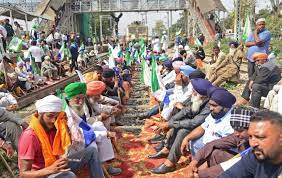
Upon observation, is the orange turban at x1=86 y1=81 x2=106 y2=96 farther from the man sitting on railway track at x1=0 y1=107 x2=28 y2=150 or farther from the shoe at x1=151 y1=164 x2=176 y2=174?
the shoe at x1=151 y1=164 x2=176 y2=174

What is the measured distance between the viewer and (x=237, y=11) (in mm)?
23750

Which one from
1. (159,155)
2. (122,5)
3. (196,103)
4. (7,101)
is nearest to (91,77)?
(7,101)

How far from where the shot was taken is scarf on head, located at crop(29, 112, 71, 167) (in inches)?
125

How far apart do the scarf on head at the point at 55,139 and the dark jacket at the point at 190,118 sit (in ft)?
5.41

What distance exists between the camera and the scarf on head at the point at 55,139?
3170 mm

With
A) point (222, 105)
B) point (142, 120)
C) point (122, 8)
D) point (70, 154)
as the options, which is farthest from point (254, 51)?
point (122, 8)

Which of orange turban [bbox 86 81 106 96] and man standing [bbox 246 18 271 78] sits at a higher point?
man standing [bbox 246 18 271 78]


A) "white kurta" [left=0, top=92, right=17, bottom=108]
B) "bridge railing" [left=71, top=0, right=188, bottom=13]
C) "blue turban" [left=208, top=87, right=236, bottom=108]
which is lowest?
"white kurta" [left=0, top=92, right=17, bottom=108]

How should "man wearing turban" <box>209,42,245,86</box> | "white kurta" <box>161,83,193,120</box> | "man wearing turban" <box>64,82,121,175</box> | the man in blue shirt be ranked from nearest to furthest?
the man in blue shirt, "man wearing turban" <box>64,82,121,175</box>, "white kurta" <box>161,83,193,120</box>, "man wearing turban" <box>209,42,245,86</box>

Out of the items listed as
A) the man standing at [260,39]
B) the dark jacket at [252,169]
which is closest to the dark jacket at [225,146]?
the dark jacket at [252,169]

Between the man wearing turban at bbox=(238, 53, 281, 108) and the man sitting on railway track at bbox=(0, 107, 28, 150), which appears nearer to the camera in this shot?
the man sitting on railway track at bbox=(0, 107, 28, 150)

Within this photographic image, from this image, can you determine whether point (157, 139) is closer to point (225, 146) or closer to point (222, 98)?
point (222, 98)

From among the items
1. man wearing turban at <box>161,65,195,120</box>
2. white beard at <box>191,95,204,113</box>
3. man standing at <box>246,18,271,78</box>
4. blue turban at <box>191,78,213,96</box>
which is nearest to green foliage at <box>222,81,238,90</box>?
man standing at <box>246,18,271,78</box>

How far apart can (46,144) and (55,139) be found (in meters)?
0.13
